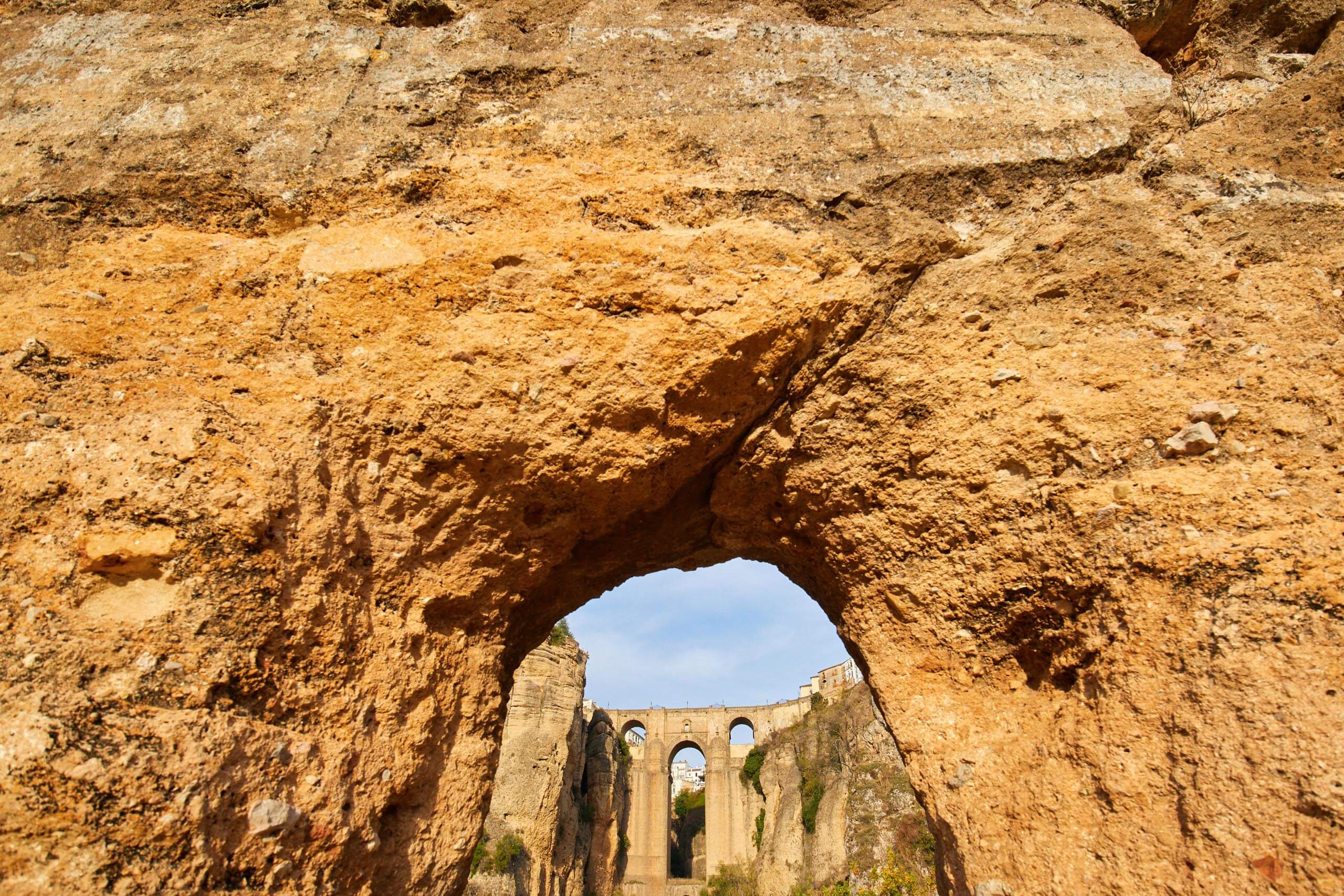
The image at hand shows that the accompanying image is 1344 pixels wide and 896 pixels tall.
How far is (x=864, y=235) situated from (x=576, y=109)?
46.5 inches

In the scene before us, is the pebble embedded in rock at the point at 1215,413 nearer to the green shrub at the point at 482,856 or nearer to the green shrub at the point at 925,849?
the green shrub at the point at 925,849

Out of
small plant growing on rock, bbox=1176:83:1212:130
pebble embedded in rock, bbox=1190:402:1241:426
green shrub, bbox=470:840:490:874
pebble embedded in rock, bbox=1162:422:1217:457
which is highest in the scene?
small plant growing on rock, bbox=1176:83:1212:130

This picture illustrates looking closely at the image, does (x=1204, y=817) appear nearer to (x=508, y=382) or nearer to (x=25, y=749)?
(x=508, y=382)

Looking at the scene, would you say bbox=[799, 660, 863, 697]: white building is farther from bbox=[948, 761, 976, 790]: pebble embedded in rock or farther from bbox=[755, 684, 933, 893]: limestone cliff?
bbox=[948, 761, 976, 790]: pebble embedded in rock

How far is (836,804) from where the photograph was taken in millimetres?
25203

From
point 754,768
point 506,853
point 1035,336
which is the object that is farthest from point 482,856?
point 754,768

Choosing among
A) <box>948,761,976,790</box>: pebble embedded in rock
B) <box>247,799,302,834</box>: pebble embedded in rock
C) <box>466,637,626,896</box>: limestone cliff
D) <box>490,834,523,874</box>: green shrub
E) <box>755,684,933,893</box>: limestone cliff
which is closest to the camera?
<box>247,799,302,834</box>: pebble embedded in rock

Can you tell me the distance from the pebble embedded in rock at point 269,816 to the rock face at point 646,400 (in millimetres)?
29

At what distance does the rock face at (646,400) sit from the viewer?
1.96 metres

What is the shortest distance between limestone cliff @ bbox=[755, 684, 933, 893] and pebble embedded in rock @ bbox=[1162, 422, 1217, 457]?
14.2 meters

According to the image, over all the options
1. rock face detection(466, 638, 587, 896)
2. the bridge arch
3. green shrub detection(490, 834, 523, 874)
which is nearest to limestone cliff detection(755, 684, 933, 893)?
the bridge arch

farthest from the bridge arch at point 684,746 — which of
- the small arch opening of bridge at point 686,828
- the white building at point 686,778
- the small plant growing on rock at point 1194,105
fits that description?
the small plant growing on rock at point 1194,105

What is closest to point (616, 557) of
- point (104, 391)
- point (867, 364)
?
point (867, 364)

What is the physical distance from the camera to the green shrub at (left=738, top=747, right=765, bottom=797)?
33.3m
